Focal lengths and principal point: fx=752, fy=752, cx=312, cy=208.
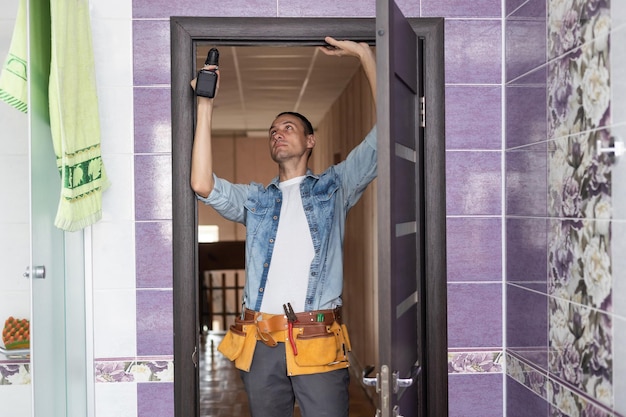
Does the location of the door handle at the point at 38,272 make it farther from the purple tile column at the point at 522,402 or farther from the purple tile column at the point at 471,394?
the purple tile column at the point at 522,402

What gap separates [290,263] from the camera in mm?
2949

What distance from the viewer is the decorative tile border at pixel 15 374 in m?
2.30

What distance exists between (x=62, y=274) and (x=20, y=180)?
33 centimetres

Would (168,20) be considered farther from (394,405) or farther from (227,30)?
(394,405)

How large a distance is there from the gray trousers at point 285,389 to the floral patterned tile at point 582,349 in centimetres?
85

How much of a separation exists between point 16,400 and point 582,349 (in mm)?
1670

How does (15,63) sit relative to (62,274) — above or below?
above

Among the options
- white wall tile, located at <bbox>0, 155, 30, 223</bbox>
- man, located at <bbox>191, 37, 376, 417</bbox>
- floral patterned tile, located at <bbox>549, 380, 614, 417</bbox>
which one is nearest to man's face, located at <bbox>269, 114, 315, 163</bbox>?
man, located at <bbox>191, 37, 376, 417</bbox>

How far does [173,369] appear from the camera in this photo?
2.70m

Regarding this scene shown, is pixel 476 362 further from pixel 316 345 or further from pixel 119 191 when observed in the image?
pixel 119 191

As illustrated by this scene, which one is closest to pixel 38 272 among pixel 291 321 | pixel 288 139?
pixel 291 321

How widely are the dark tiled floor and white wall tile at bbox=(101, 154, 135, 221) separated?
2.85m

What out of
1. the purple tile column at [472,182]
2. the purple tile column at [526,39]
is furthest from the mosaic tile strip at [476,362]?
Answer: the purple tile column at [526,39]

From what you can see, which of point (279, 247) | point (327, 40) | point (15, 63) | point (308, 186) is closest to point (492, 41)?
point (327, 40)
